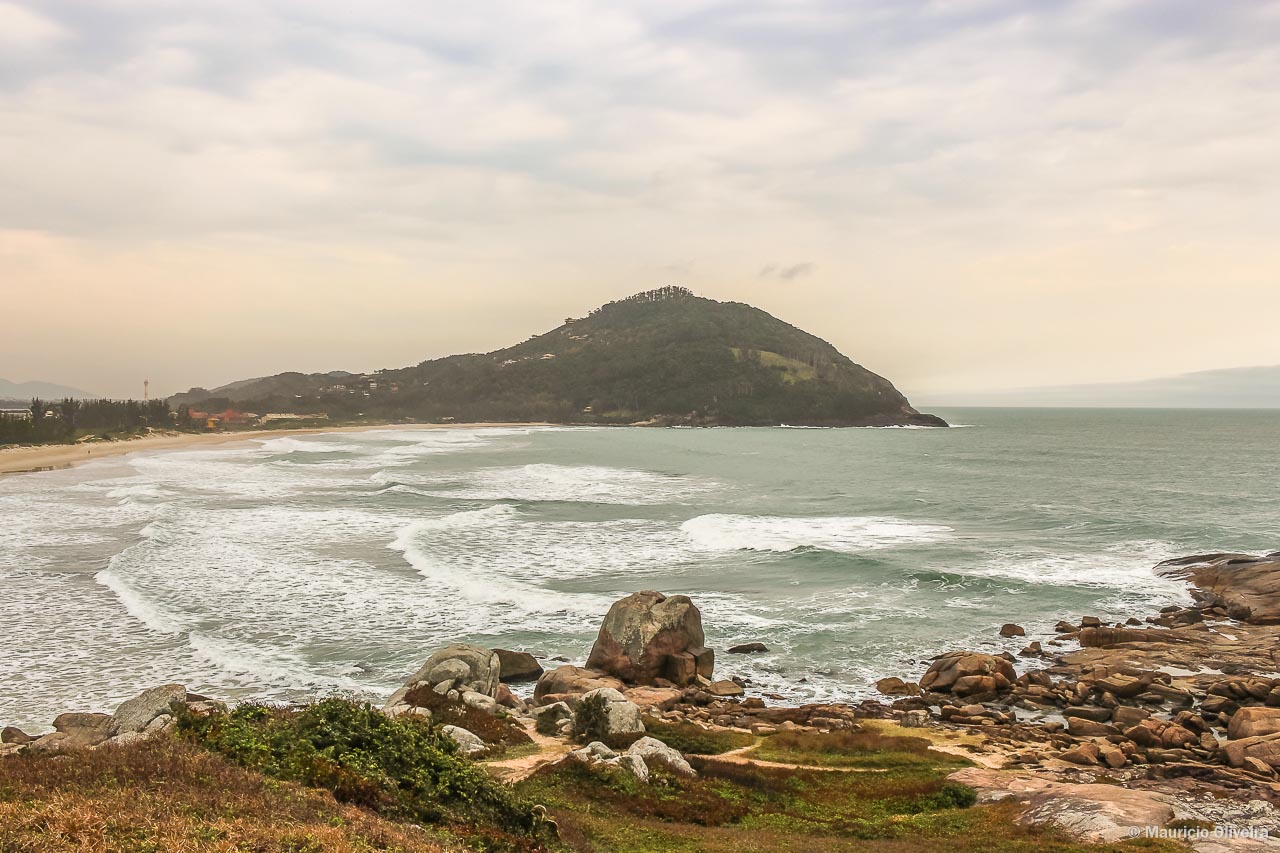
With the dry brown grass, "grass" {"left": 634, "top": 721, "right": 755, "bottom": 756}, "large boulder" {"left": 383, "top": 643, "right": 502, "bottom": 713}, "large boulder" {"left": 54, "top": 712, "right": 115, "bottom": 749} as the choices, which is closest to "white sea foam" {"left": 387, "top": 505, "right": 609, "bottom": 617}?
"large boulder" {"left": 383, "top": 643, "right": 502, "bottom": 713}

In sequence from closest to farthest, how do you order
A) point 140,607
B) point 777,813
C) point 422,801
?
1. point 422,801
2. point 777,813
3. point 140,607

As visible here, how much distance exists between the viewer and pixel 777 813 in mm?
11742

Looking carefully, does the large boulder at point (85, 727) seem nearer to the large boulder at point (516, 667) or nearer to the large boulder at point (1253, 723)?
the large boulder at point (516, 667)

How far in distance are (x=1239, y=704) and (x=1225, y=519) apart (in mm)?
31682

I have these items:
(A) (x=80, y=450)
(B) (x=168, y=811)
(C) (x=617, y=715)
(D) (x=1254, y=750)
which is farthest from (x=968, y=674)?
(A) (x=80, y=450)

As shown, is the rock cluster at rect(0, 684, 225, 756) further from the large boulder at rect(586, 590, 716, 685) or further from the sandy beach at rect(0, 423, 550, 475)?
the sandy beach at rect(0, 423, 550, 475)

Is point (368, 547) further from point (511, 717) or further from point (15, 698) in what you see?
point (511, 717)

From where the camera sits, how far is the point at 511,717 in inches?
614

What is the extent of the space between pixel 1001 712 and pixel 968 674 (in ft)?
4.58

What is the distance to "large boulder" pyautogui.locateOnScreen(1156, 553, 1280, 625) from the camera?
24688 millimetres

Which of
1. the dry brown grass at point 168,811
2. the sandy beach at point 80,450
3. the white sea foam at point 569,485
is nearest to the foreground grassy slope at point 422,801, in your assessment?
the dry brown grass at point 168,811

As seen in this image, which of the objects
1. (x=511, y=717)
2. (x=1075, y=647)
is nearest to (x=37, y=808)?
(x=511, y=717)

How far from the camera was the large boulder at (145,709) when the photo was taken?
1248cm

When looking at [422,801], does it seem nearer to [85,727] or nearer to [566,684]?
[85,727]
